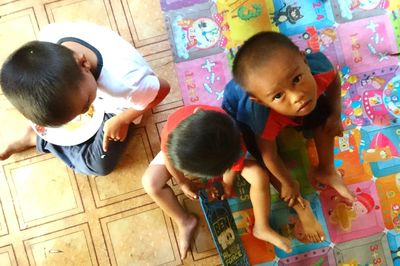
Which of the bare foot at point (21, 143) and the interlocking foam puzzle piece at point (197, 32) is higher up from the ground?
the interlocking foam puzzle piece at point (197, 32)

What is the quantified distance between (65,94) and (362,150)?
71 cm

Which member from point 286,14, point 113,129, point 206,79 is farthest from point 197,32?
point 113,129

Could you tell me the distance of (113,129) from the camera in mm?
1014

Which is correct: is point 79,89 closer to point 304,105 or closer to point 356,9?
point 304,105

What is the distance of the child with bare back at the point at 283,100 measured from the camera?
2.55 ft

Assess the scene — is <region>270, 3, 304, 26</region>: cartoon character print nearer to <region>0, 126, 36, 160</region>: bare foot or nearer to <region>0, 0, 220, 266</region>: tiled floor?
<region>0, 0, 220, 266</region>: tiled floor

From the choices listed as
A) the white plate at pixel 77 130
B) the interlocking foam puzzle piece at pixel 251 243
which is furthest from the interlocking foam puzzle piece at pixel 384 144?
the white plate at pixel 77 130

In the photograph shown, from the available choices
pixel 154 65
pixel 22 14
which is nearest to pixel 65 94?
pixel 154 65

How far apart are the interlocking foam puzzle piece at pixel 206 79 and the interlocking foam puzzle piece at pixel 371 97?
0.30 metres

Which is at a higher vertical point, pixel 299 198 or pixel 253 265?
pixel 299 198

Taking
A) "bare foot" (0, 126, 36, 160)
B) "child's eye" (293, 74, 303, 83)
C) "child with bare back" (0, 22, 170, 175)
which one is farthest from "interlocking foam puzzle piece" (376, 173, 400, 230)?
"bare foot" (0, 126, 36, 160)

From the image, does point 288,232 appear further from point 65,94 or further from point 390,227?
point 65,94

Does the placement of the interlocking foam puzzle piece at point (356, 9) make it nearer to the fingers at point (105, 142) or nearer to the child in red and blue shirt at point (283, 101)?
the child in red and blue shirt at point (283, 101)

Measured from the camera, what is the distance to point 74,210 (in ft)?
3.77
